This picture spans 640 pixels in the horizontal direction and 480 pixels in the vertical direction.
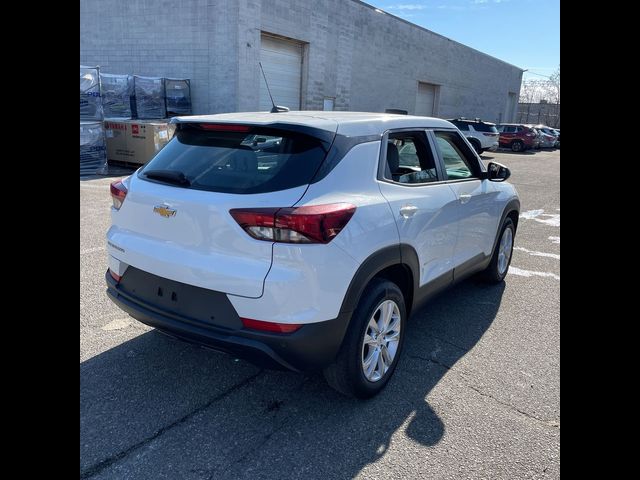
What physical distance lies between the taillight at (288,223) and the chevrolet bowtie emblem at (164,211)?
0.42m

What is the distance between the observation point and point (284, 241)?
2.44 metres

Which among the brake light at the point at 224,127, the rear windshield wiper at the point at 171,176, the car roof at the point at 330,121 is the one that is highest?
the car roof at the point at 330,121

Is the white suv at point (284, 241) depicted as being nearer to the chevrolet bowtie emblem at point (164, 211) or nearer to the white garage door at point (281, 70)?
the chevrolet bowtie emblem at point (164, 211)

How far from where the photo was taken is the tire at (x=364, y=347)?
278 cm

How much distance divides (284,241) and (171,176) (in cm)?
90

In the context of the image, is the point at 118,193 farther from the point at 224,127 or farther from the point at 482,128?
the point at 482,128

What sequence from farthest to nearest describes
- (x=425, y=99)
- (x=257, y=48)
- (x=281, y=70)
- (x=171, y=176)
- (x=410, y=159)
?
(x=425, y=99) → (x=281, y=70) → (x=257, y=48) → (x=410, y=159) → (x=171, y=176)

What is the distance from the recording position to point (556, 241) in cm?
748

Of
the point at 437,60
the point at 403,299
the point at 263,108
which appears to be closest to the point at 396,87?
the point at 437,60

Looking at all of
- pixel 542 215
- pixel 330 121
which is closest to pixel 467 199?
pixel 330 121

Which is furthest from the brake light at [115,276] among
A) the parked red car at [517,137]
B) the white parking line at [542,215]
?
the parked red car at [517,137]

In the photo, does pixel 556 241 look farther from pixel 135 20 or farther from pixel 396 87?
pixel 396 87

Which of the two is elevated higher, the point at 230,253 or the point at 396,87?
the point at 396,87
